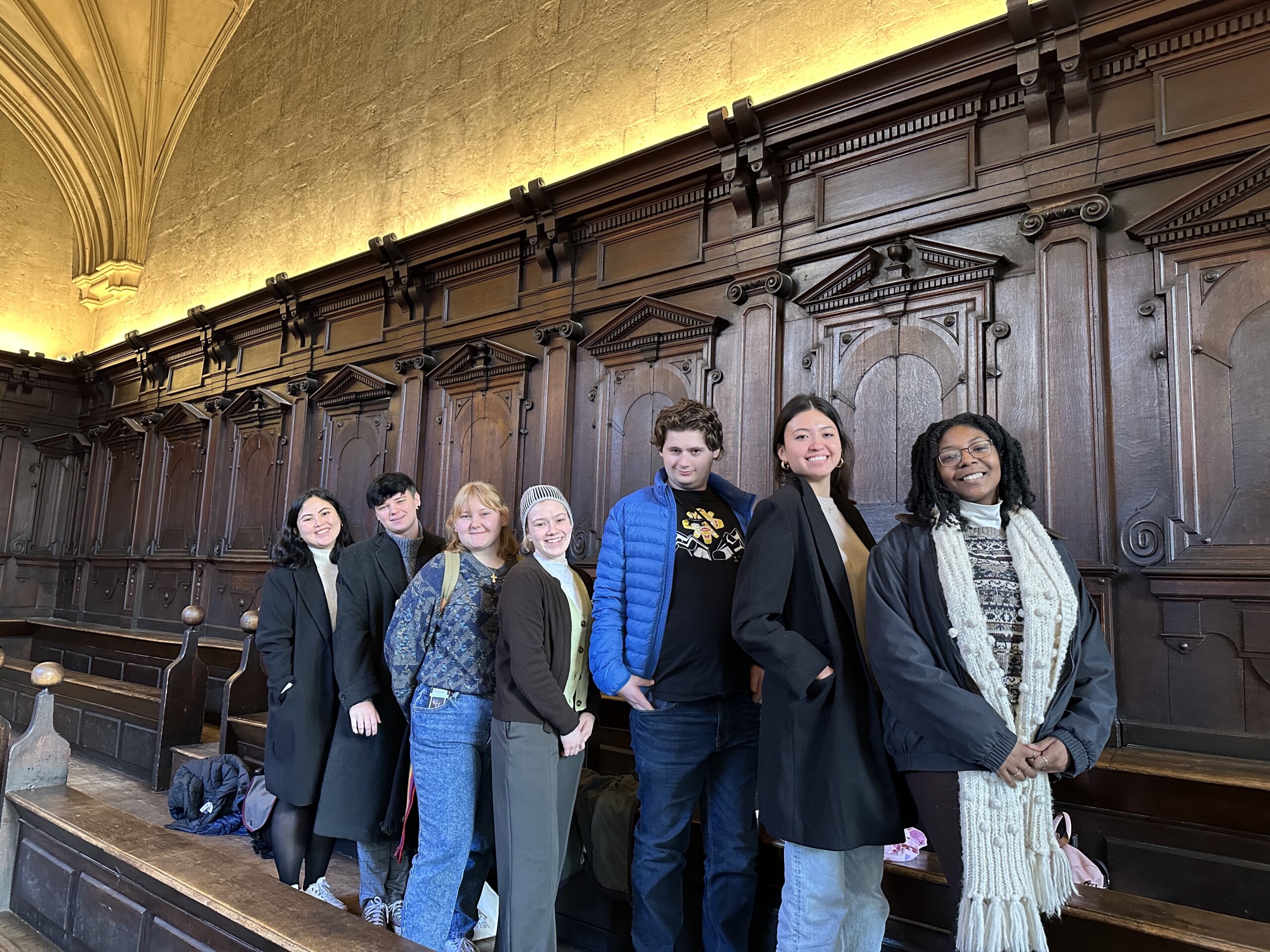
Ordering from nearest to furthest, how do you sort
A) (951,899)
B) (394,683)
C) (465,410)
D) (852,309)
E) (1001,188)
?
(951,899), (394,683), (1001,188), (852,309), (465,410)

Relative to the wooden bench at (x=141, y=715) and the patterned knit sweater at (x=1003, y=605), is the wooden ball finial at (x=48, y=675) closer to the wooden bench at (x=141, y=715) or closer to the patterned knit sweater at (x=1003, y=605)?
the wooden bench at (x=141, y=715)

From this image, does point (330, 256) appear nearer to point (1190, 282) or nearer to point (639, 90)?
point (639, 90)

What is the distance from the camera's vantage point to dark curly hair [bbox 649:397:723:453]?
2676mm

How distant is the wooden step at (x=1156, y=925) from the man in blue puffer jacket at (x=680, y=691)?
885 millimetres

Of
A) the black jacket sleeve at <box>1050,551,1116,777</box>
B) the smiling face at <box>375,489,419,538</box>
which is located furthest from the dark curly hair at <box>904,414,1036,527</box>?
the smiling face at <box>375,489,419,538</box>

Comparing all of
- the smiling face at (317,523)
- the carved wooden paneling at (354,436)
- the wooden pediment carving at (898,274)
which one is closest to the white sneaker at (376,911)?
the smiling face at (317,523)

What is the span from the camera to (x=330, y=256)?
27.5 feet

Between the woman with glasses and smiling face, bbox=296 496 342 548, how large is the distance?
7.60ft

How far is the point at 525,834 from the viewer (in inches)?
97.4

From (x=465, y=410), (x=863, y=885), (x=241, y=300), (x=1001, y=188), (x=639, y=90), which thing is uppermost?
(x=639, y=90)

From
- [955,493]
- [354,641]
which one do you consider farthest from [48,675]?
[955,493]

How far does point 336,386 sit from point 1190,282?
6701mm

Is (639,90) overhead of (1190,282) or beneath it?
overhead

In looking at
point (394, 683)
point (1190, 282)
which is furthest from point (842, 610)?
point (1190, 282)
